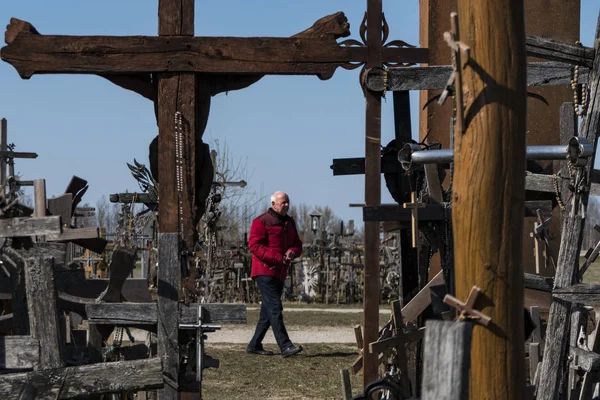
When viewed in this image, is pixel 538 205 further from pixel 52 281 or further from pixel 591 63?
pixel 52 281

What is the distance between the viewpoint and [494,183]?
3793 mm

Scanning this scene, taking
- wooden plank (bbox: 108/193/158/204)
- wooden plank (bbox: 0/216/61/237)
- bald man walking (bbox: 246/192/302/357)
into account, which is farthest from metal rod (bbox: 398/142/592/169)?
bald man walking (bbox: 246/192/302/357)

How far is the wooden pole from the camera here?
3.78 metres

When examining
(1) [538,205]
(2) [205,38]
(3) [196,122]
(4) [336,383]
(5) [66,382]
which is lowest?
(4) [336,383]

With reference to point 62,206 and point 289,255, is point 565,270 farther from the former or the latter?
point 289,255

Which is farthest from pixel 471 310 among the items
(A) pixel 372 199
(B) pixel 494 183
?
(A) pixel 372 199

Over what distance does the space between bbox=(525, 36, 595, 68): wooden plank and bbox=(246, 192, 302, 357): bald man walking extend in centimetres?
636

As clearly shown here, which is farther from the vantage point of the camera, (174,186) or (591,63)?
(174,186)

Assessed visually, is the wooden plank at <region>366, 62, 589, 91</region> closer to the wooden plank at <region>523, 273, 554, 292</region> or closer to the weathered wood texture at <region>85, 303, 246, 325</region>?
the wooden plank at <region>523, 273, 554, 292</region>

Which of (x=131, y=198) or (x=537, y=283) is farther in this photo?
(x=131, y=198)

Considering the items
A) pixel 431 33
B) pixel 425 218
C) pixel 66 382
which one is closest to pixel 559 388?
pixel 425 218

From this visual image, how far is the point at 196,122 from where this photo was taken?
22.7ft

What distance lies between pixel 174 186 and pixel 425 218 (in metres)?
1.62

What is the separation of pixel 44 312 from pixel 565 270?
2875 mm
